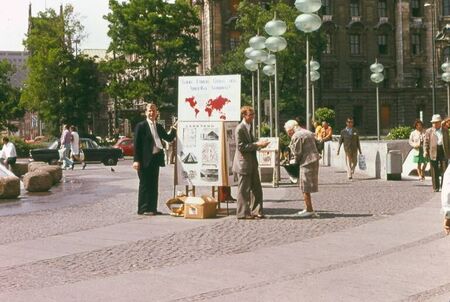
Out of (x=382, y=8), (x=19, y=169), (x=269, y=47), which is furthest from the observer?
(x=382, y=8)

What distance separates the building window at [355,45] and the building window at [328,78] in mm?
3954

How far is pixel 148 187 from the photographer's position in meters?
14.3

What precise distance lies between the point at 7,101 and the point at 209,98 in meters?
72.0

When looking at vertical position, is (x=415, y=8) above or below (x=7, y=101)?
above

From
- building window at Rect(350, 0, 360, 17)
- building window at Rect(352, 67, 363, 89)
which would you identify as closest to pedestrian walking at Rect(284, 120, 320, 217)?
building window at Rect(352, 67, 363, 89)

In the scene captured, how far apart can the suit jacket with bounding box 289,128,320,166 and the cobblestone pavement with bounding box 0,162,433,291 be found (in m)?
1.07

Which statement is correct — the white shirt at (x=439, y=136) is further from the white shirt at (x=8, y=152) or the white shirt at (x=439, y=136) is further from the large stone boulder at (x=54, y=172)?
the white shirt at (x=8, y=152)

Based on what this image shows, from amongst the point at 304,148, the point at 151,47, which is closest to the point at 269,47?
the point at 304,148

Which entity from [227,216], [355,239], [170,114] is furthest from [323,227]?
[170,114]

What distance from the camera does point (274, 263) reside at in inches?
349

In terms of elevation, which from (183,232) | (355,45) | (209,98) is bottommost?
(183,232)

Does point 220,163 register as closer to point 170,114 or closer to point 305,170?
point 305,170

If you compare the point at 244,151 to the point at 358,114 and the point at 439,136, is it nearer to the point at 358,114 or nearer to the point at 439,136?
the point at 439,136

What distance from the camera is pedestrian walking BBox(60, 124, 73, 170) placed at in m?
32.6
